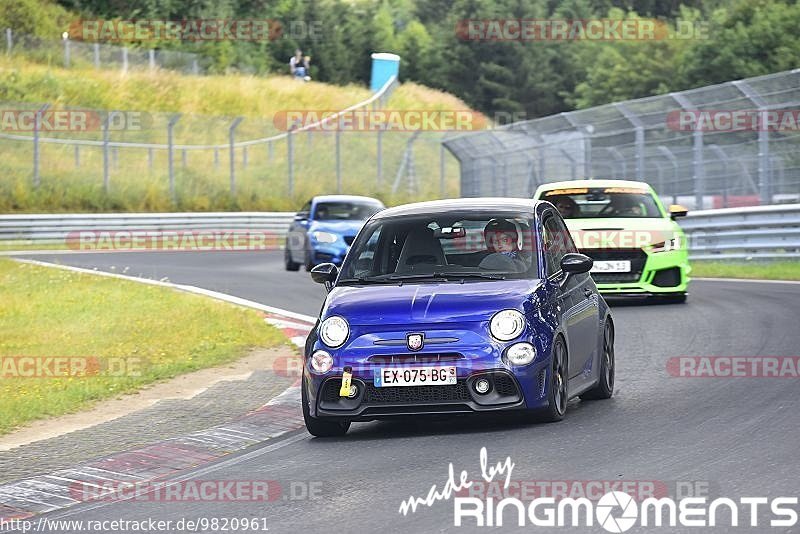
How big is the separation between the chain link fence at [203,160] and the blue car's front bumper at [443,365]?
3433 cm

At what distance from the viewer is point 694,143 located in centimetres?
2806

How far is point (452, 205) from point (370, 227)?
57 cm

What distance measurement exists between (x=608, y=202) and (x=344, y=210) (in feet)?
32.1

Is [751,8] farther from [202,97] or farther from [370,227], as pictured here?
[370,227]

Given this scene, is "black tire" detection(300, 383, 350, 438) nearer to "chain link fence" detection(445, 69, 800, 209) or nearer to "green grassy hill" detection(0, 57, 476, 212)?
"chain link fence" detection(445, 69, 800, 209)

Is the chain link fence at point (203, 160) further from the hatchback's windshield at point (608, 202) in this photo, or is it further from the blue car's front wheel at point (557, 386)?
the blue car's front wheel at point (557, 386)

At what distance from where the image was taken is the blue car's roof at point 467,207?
1084cm

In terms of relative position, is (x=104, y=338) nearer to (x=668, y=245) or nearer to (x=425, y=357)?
(x=668, y=245)

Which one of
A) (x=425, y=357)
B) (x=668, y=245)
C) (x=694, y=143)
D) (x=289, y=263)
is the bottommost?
A: (x=289, y=263)

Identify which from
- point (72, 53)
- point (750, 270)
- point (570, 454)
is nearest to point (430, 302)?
point (570, 454)

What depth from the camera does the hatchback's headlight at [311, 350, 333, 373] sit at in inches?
381

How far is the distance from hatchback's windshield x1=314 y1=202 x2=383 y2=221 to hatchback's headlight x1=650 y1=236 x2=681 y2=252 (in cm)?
994

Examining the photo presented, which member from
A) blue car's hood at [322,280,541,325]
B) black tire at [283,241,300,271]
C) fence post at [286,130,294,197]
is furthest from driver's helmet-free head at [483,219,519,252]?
fence post at [286,130,294,197]

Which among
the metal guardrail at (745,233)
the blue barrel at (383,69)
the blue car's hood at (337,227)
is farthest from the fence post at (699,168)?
the blue barrel at (383,69)
